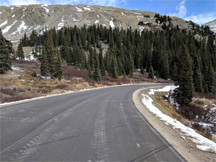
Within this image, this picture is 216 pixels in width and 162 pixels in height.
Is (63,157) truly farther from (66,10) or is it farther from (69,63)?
(66,10)

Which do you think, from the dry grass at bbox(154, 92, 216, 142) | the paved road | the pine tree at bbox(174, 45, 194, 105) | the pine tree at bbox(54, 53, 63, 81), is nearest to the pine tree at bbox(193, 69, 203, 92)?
the dry grass at bbox(154, 92, 216, 142)

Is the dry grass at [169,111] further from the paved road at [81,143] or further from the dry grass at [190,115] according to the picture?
the paved road at [81,143]

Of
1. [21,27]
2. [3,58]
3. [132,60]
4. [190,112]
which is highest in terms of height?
[21,27]

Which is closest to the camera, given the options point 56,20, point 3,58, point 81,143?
point 81,143

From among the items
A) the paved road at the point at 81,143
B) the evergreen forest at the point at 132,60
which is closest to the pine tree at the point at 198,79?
the evergreen forest at the point at 132,60

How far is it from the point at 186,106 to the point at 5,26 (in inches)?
8641

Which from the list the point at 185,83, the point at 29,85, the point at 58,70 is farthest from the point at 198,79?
the point at 29,85

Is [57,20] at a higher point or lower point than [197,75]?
higher

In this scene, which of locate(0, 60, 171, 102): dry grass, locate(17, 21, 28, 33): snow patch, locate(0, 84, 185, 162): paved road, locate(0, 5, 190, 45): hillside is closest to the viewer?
locate(0, 84, 185, 162): paved road

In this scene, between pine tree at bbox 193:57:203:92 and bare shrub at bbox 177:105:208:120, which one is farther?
pine tree at bbox 193:57:203:92

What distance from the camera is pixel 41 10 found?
18475cm

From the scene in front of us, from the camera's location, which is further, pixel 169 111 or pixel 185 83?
pixel 185 83

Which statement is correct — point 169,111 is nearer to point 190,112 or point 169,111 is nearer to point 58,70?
point 190,112

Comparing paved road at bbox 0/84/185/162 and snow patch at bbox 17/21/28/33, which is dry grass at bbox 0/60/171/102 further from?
snow patch at bbox 17/21/28/33
